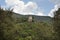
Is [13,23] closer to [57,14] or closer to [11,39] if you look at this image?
[11,39]

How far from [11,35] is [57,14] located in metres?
11.3

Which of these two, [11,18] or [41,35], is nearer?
[11,18]

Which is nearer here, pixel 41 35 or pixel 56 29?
pixel 56 29

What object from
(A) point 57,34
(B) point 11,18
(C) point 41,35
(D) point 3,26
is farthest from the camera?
(C) point 41,35

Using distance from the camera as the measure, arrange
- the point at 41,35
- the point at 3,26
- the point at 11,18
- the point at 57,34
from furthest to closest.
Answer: the point at 41,35, the point at 57,34, the point at 11,18, the point at 3,26

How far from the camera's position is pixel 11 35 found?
33.3 meters

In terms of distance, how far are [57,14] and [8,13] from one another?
984 centimetres

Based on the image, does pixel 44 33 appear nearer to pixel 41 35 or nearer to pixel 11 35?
pixel 41 35

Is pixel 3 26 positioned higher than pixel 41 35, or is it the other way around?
pixel 3 26

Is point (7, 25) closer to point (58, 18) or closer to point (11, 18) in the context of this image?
point (11, 18)

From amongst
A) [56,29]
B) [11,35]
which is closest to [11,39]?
[11,35]

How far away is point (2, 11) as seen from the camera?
114 feet

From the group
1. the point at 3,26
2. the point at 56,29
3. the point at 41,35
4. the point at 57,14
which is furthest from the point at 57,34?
the point at 3,26

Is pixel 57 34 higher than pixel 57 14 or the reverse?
the reverse
